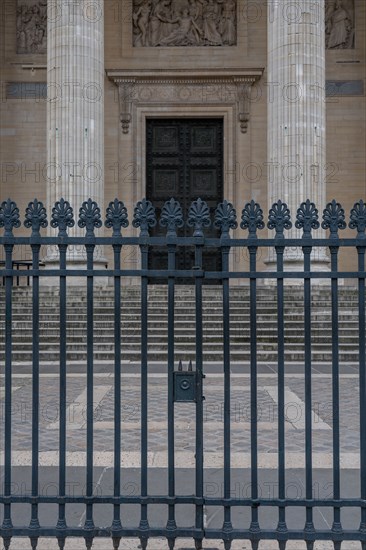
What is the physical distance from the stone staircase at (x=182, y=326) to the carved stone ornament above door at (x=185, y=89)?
7863 mm

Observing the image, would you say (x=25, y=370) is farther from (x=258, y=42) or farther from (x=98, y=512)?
(x=258, y=42)

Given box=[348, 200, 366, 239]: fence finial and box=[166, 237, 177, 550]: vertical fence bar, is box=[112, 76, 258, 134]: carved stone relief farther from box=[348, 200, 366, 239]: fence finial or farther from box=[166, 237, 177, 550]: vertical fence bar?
box=[166, 237, 177, 550]: vertical fence bar

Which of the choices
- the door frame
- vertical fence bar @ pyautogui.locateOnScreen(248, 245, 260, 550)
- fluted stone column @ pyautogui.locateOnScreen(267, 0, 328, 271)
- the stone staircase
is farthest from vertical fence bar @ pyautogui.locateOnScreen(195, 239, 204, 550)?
the door frame

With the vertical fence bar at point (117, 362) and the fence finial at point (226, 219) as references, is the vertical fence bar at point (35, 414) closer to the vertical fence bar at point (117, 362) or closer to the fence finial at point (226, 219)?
the vertical fence bar at point (117, 362)

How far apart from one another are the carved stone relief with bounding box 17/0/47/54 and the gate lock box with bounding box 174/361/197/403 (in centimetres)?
1835

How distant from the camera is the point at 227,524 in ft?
10.5

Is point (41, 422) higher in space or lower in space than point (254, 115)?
lower

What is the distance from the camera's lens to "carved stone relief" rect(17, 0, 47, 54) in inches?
776

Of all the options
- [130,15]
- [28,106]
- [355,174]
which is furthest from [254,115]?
[28,106]

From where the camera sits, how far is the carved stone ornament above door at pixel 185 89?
19406 millimetres

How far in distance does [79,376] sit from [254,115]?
12676mm

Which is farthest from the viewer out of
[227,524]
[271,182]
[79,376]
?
[271,182]

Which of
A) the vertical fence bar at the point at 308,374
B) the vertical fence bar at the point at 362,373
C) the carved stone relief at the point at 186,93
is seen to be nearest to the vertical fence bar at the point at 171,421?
the vertical fence bar at the point at 308,374

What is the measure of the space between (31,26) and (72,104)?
6.48 metres
